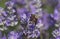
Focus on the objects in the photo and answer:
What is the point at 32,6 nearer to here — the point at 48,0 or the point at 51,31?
the point at 48,0

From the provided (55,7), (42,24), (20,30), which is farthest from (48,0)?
(20,30)

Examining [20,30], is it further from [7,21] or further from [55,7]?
[55,7]

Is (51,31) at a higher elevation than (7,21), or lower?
lower

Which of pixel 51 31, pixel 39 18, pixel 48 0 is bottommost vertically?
pixel 51 31

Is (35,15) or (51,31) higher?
(35,15)

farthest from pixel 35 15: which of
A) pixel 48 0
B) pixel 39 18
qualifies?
pixel 48 0

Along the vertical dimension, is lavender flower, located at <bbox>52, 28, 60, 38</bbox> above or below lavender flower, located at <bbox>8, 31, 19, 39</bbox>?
below

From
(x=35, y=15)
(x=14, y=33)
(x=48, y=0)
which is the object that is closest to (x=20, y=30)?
(x=14, y=33)

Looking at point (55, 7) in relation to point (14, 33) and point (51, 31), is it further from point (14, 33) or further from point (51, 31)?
point (14, 33)

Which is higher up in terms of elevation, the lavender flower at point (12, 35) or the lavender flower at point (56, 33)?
the lavender flower at point (12, 35)
